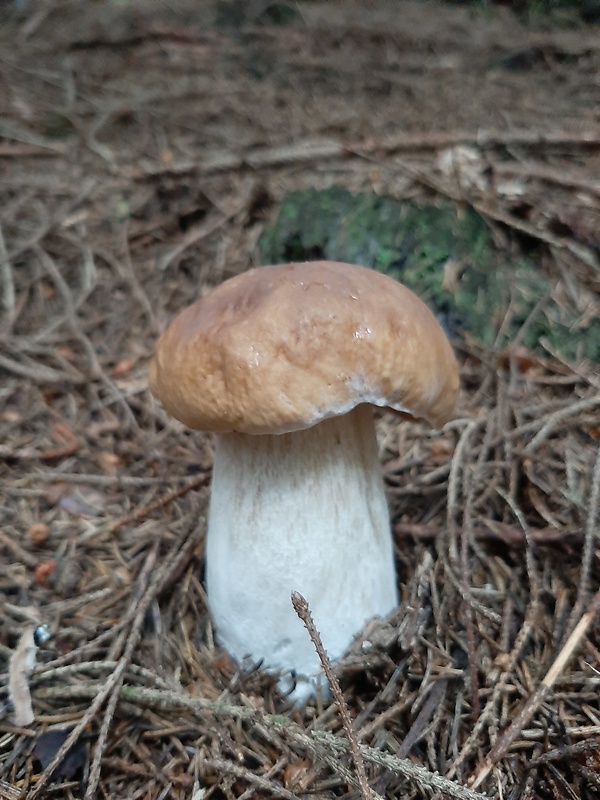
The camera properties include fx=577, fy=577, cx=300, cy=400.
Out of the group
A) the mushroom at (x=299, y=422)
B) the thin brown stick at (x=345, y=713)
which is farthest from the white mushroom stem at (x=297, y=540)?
the thin brown stick at (x=345, y=713)

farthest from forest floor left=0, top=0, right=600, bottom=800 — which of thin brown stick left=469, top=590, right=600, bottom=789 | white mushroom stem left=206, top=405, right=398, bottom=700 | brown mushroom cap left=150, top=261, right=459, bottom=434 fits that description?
brown mushroom cap left=150, top=261, right=459, bottom=434

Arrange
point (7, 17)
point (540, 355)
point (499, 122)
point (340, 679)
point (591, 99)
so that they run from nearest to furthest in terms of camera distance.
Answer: point (340, 679)
point (540, 355)
point (499, 122)
point (591, 99)
point (7, 17)

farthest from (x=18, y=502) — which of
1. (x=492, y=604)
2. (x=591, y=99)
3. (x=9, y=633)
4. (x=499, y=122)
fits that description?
(x=591, y=99)

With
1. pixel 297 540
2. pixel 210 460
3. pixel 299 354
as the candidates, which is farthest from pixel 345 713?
pixel 210 460

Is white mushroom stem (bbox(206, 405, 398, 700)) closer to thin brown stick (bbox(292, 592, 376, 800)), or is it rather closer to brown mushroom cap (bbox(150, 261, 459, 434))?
brown mushroom cap (bbox(150, 261, 459, 434))

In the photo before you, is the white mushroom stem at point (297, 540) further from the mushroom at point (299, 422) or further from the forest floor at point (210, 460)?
the forest floor at point (210, 460)

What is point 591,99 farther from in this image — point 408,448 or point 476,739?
point 476,739
